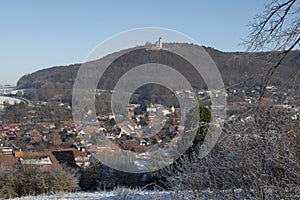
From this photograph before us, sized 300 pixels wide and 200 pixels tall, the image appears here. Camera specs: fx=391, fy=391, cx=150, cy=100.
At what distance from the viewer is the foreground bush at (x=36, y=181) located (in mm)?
11812

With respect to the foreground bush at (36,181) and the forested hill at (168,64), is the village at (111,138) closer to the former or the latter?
the foreground bush at (36,181)

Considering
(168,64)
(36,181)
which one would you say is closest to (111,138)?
(168,64)

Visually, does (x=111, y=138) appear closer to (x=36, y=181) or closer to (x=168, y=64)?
(x=168, y=64)

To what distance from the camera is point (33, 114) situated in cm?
2884

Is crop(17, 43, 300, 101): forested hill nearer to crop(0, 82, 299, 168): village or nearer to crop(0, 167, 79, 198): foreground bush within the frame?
crop(0, 82, 299, 168): village

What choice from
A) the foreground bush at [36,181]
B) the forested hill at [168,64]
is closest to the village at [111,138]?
the foreground bush at [36,181]

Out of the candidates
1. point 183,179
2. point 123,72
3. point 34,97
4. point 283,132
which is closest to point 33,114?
point 34,97

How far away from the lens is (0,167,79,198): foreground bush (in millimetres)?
11812

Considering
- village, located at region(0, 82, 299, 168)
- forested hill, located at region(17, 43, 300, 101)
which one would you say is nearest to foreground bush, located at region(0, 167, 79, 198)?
village, located at region(0, 82, 299, 168)

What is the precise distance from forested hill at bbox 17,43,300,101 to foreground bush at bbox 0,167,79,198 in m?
4.53

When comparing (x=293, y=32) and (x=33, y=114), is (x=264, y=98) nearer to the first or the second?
(x=293, y=32)

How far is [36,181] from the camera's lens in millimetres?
12000

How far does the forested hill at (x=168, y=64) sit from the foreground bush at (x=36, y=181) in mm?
4527

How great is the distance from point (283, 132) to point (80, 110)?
12.8 m
